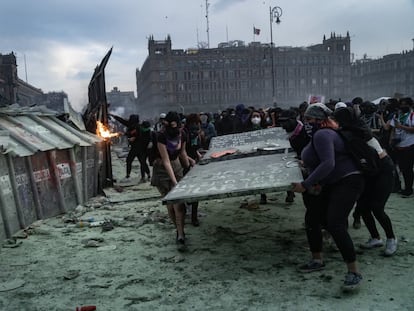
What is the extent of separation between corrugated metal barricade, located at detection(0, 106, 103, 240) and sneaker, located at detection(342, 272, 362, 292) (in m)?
4.80

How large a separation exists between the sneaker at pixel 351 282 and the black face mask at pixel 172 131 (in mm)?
2986

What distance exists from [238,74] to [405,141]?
240ft

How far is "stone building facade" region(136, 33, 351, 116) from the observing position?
252 feet

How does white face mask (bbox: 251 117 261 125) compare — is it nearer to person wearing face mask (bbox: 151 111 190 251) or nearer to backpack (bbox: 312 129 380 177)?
person wearing face mask (bbox: 151 111 190 251)

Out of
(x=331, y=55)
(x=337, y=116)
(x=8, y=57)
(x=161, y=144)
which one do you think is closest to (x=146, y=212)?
(x=161, y=144)

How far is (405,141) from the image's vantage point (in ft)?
24.3

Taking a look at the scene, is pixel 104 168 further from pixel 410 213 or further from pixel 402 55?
pixel 402 55

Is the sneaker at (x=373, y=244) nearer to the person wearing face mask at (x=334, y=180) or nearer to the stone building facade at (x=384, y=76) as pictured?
the person wearing face mask at (x=334, y=180)

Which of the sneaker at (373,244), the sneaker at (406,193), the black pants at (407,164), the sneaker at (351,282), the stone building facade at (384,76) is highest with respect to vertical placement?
the stone building facade at (384,76)

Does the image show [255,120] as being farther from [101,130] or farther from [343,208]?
[343,208]

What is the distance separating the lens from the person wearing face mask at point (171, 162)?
17.9 ft

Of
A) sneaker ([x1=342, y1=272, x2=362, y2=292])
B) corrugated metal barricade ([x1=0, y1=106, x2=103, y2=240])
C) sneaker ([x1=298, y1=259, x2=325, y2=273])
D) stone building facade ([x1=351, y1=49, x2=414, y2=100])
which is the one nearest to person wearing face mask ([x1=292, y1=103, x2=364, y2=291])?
sneaker ([x1=342, y1=272, x2=362, y2=292])

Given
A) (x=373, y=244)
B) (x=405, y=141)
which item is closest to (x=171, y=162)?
(x=373, y=244)

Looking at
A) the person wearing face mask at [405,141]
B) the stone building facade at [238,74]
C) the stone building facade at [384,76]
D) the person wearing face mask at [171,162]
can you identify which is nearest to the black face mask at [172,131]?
the person wearing face mask at [171,162]
